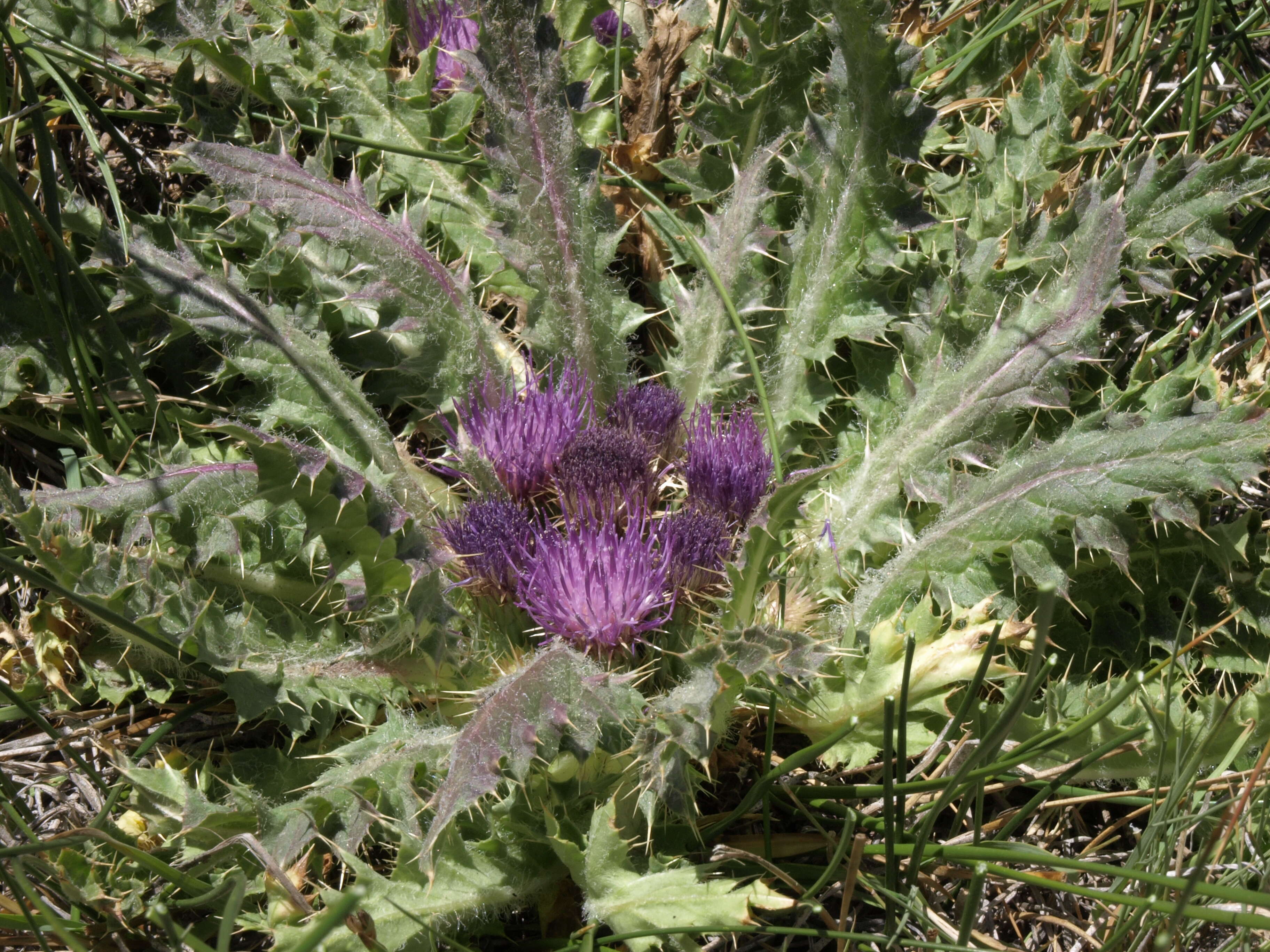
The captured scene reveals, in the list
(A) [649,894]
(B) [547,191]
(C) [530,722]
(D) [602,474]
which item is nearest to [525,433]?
(D) [602,474]

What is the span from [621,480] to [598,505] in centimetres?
8

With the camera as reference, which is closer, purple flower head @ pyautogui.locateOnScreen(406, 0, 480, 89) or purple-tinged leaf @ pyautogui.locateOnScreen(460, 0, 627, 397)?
purple-tinged leaf @ pyautogui.locateOnScreen(460, 0, 627, 397)

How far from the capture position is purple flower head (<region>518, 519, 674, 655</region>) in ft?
6.77

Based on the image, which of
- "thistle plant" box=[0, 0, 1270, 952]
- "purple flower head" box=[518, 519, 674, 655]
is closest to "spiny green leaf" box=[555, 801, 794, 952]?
"thistle plant" box=[0, 0, 1270, 952]

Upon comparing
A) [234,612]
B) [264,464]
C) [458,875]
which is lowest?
[458,875]

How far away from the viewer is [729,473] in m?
2.31

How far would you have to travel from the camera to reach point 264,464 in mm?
1701

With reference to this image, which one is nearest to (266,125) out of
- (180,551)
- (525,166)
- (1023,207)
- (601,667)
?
(525,166)

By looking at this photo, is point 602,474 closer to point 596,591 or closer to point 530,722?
point 596,591

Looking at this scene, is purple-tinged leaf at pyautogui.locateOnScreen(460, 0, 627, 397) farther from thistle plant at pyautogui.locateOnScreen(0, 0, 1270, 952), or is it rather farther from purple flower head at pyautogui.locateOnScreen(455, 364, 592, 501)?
purple flower head at pyautogui.locateOnScreen(455, 364, 592, 501)

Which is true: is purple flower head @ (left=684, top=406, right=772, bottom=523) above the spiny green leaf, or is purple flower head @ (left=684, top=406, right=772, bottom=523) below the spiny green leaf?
above

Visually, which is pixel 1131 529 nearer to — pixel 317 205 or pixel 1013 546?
pixel 1013 546

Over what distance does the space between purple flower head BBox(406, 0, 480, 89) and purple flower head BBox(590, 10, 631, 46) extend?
1.23 feet

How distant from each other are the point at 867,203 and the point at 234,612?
179 centimetres
